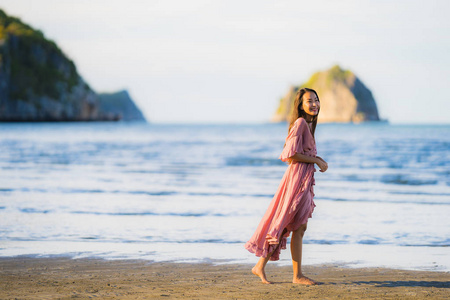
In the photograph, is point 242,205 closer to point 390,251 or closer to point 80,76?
point 390,251

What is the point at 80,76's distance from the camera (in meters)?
173

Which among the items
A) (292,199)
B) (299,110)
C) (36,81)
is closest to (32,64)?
(36,81)

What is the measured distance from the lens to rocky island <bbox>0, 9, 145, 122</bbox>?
14262 centimetres

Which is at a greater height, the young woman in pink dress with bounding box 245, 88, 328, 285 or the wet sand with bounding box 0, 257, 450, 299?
the young woman in pink dress with bounding box 245, 88, 328, 285

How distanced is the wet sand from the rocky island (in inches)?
5561

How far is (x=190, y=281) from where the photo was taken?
5391mm

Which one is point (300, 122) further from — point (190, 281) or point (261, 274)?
point (190, 281)

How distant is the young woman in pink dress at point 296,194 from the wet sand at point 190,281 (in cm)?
32

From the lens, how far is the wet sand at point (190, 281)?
491cm

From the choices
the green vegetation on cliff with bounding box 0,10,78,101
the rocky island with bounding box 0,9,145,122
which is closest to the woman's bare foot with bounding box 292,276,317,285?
the rocky island with bounding box 0,9,145,122

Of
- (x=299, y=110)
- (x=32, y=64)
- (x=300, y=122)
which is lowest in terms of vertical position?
(x=300, y=122)

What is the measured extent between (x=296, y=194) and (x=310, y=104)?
30.8 inches

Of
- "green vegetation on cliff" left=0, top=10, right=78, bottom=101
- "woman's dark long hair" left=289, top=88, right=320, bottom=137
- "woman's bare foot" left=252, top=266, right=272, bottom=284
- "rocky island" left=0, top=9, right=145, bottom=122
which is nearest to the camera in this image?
"woman's dark long hair" left=289, top=88, right=320, bottom=137

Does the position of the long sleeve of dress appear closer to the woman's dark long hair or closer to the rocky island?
the woman's dark long hair
